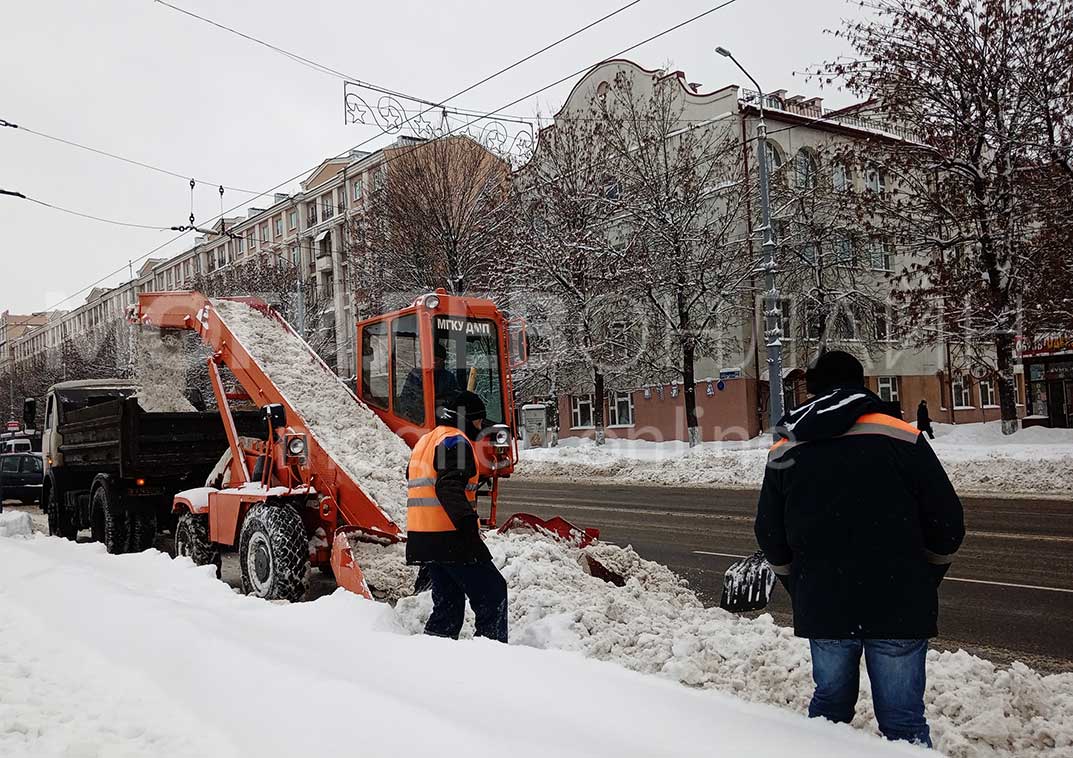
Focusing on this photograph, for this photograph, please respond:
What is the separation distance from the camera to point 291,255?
64688 mm

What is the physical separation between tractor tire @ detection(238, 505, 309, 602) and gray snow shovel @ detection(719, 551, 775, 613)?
3.94 m

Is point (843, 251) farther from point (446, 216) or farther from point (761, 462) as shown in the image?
point (446, 216)

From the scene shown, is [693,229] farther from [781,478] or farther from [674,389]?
[781,478]

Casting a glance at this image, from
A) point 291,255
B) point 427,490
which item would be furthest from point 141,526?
point 291,255

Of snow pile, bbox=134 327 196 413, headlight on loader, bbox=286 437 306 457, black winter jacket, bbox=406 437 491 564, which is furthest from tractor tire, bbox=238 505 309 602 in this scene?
snow pile, bbox=134 327 196 413

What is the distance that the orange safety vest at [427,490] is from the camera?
215 inches

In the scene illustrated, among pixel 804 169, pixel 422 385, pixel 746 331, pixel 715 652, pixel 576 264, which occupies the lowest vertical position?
pixel 715 652

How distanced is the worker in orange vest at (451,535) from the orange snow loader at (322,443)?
4.07 feet

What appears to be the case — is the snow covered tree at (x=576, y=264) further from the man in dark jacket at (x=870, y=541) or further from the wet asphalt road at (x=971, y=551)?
the man in dark jacket at (x=870, y=541)

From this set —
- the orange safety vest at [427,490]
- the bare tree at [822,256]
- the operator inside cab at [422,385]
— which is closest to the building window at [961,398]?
the bare tree at [822,256]

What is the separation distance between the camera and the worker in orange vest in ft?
17.8

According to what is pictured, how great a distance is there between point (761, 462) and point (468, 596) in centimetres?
1838

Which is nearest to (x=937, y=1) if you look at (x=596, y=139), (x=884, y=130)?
(x=884, y=130)

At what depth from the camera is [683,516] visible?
47.6 feet
